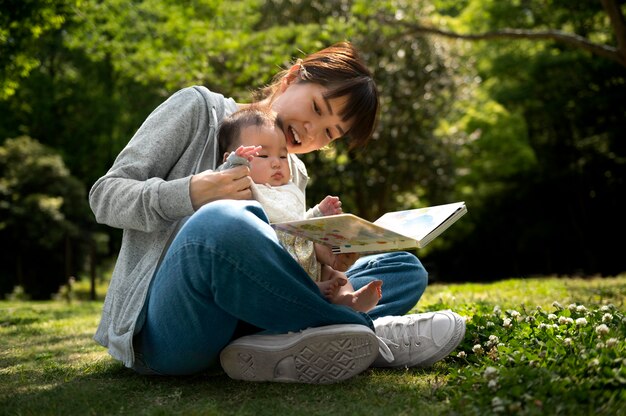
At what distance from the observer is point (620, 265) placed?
15359 mm

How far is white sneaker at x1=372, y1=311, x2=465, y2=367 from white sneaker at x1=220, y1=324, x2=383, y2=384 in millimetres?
345

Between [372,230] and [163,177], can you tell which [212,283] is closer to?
[372,230]

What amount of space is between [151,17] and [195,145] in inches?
319

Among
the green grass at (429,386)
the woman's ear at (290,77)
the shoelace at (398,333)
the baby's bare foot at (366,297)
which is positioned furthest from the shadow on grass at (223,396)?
the woman's ear at (290,77)

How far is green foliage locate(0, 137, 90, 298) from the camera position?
1251 centimetres

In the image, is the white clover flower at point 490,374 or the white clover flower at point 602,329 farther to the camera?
the white clover flower at point 602,329

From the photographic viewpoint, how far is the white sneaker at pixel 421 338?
8.97ft

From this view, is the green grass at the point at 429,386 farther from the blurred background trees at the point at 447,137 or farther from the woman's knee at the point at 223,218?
the blurred background trees at the point at 447,137

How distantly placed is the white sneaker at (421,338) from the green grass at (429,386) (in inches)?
2.1

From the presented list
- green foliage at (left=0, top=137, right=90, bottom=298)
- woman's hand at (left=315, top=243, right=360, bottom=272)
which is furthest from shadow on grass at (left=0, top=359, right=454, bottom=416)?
green foliage at (left=0, top=137, right=90, bottom=298)

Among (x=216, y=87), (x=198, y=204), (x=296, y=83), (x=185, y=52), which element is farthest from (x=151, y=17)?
(x=198, y=204)

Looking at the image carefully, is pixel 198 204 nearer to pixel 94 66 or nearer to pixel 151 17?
pixel 151 17

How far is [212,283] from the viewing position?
2121 mm

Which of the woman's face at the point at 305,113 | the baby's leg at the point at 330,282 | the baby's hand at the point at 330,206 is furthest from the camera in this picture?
the woman's face at the point at 305,113
